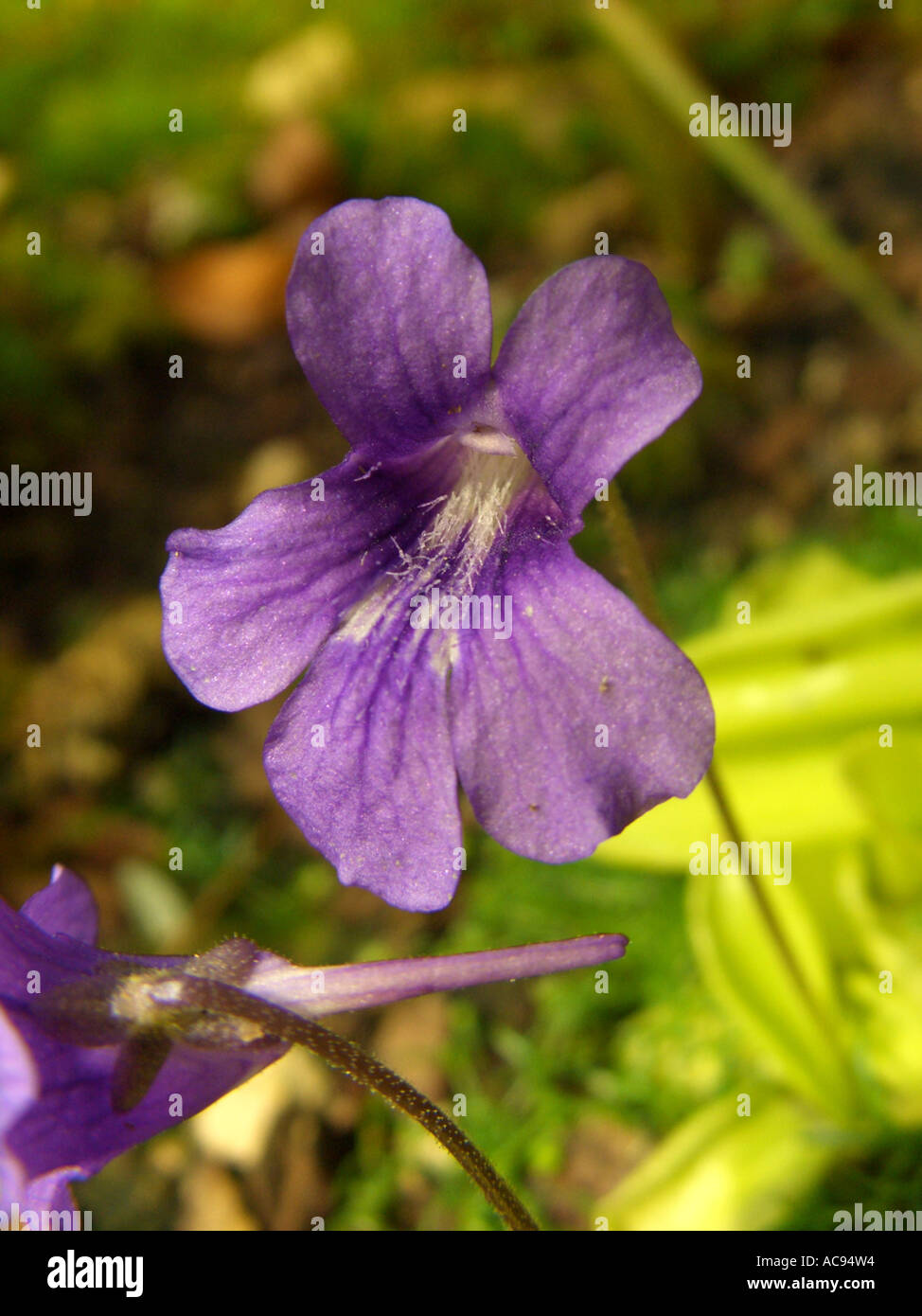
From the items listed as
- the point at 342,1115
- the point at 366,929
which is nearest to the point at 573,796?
the point at 342,1115

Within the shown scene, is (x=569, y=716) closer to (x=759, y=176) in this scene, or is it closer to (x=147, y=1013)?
(x=147, y=1013)

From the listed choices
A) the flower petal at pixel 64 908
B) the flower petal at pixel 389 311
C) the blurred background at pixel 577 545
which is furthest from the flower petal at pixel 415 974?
the blurred background at pixel 577 545

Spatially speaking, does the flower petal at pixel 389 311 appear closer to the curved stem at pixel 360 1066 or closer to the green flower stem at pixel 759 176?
the curved stem at pixel 360 1066

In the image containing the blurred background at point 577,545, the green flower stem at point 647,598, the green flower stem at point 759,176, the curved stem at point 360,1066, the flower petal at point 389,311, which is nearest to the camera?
the curved stem at point 360,1066

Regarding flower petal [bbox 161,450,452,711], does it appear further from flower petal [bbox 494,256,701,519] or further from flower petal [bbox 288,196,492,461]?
flower petal [bbox 494,256,701,519]

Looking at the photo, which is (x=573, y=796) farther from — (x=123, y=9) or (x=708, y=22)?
(x=123, y=9)

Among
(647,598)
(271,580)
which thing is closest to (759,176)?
(647,598)
